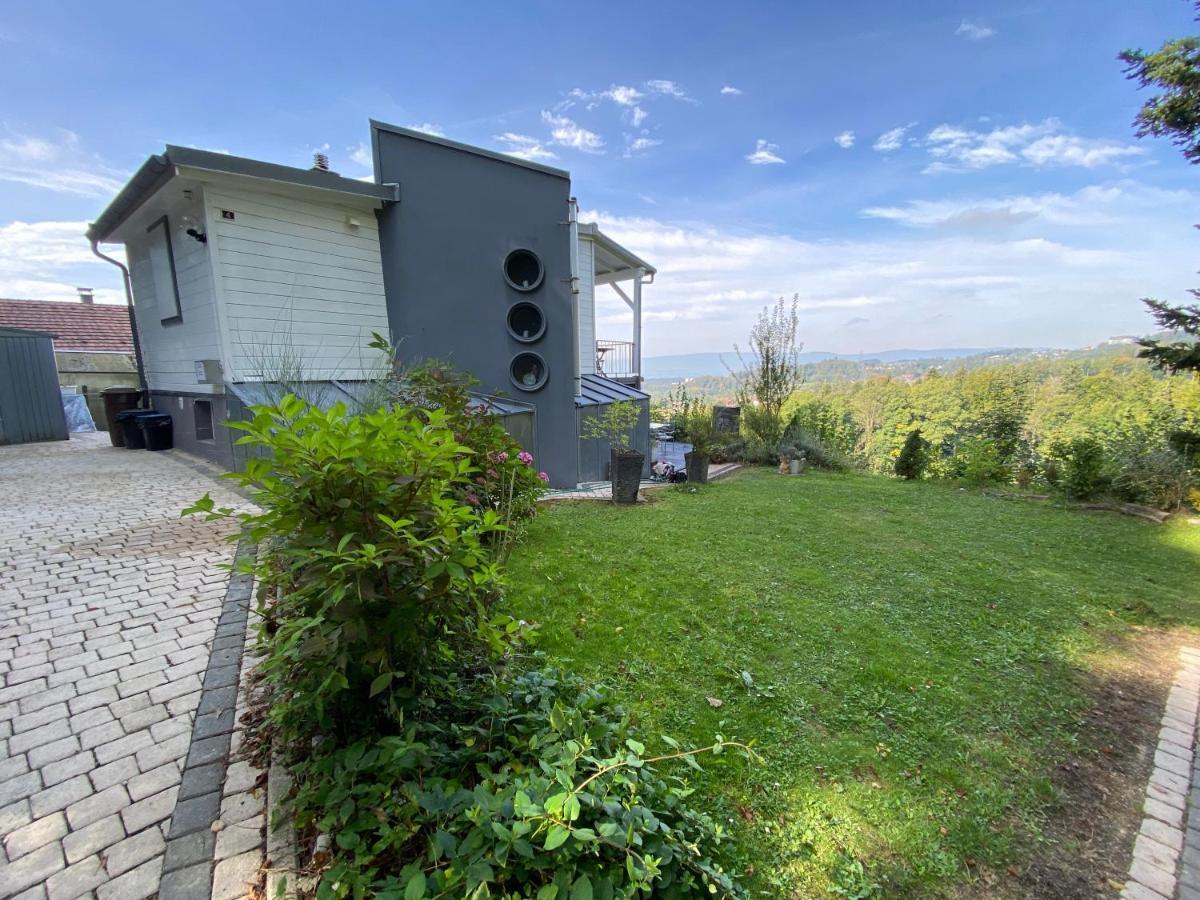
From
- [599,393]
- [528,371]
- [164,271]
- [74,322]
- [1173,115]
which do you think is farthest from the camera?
[74,322]

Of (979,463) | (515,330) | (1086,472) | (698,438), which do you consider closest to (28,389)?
(515,330)

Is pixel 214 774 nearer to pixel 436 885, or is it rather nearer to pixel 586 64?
pixel 436 885

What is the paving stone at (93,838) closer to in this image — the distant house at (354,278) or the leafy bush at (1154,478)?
the distant house at (354,278)

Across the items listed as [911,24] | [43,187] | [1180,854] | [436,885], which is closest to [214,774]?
[436,885]

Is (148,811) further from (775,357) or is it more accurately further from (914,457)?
(775,357)

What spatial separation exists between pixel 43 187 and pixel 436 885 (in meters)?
15.5

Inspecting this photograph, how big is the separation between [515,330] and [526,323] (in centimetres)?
26

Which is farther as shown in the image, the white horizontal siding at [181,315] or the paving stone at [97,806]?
the white horizontal siding at [181,315]

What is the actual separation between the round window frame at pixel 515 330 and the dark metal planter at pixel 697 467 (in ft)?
11.0

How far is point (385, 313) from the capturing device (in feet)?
24.8

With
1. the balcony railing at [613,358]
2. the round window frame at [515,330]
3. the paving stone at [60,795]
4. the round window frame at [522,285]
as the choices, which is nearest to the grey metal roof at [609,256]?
the balcony railing at [613,358]

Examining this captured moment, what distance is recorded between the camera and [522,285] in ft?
26.0

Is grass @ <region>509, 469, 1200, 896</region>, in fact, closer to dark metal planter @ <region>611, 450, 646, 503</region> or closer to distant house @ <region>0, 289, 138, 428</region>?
dark metal planter @ <region>611, 450, 646, 503</region>

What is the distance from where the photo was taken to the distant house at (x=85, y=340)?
12.6 m
